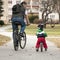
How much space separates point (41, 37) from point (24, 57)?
2746mm

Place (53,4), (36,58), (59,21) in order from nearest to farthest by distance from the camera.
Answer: (36,58)
(53,4)
(59,21)

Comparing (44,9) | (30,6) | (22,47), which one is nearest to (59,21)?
(44,9)

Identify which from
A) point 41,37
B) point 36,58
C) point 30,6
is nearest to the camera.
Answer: point 36,58

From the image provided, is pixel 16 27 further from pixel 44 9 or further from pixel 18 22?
pixel 44 9

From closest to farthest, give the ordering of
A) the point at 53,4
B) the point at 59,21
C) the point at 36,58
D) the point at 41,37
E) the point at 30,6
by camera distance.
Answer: the point at 36,58, the point at 41,37, the point at 53,4, the point at 59,21, the point at 30,6

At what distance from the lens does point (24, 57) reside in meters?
12.6

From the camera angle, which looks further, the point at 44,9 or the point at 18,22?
the point at 44,9

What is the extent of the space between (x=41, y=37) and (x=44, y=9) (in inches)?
1883

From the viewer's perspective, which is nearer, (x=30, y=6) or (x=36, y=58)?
(x=36, y=58)

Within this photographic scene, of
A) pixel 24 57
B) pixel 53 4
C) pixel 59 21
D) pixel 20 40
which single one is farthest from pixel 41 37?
pixel 59 21

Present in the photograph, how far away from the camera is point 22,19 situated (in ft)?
50.3

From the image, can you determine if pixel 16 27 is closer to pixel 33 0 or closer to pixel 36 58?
pixel 36 58

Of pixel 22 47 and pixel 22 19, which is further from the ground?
pixel 22 19

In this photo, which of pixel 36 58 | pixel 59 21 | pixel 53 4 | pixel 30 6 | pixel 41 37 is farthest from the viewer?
pixel 30 6
